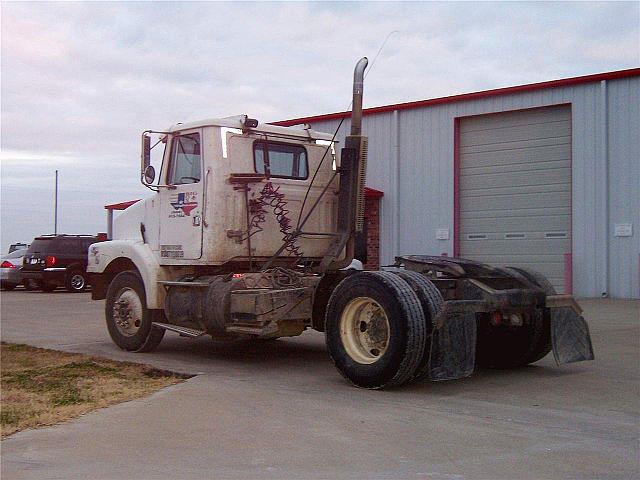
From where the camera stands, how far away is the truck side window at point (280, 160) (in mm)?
10297

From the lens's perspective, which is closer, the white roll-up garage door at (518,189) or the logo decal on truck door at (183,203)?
the logo decal on truck door at (183,203)

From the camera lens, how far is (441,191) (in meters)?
22.5

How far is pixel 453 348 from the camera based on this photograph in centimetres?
780

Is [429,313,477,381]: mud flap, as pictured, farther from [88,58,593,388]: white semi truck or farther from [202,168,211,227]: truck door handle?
[202,168,211,227]: truck door handle

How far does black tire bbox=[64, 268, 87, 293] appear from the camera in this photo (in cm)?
2597

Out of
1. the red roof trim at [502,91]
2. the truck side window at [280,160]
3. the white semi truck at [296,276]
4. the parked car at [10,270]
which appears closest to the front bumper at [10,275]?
the parked car at [10,270]

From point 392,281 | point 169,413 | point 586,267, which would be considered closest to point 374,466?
point 169,413

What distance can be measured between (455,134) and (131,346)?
43.3 ft

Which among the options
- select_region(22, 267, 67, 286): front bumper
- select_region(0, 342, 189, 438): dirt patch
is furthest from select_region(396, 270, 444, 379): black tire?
select_region(22, 267, 67, 286): front bumper

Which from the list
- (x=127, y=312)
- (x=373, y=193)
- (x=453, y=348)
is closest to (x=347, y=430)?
(x=453, y=348)

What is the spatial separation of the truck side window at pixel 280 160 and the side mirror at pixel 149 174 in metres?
1.39

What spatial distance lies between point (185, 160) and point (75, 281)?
55.8ft

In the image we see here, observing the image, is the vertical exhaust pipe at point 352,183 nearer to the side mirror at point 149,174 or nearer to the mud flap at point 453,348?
the side mirror at point 149,174

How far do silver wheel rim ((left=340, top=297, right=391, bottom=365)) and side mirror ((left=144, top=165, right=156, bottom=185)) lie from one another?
3530 millimetres
